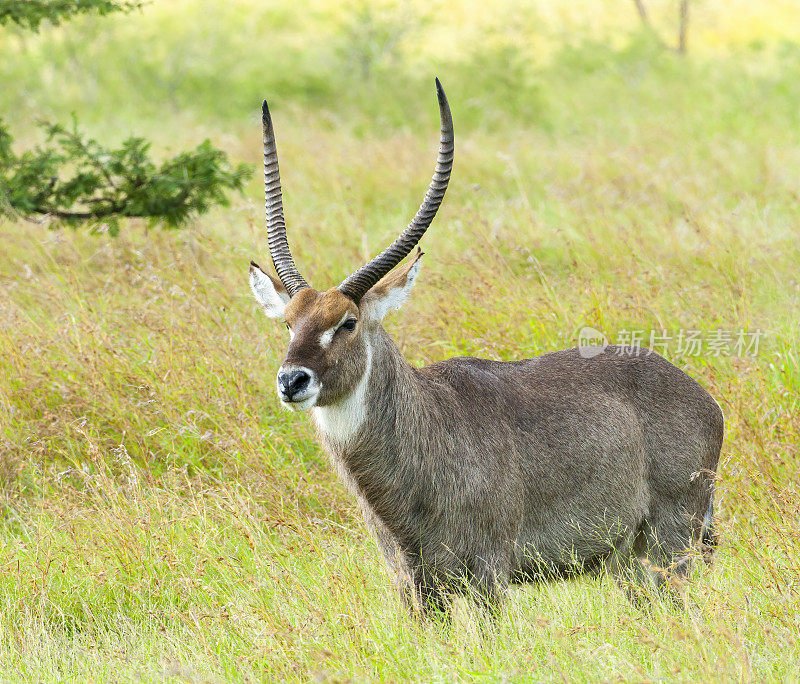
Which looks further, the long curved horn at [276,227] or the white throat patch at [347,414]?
the long curved horn at [276,227]

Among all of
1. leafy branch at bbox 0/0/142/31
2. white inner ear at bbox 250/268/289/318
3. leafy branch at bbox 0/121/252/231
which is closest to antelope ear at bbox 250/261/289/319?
white inner ear at bbox 250/268/289/318

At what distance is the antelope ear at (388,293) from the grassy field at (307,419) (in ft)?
3.42

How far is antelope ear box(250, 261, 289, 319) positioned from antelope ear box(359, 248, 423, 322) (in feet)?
1.24

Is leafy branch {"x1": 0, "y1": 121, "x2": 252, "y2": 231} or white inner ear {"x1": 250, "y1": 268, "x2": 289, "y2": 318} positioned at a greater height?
white inner ear {"x1": 250, "y1": 268, "x2": 289, "y2": 318}

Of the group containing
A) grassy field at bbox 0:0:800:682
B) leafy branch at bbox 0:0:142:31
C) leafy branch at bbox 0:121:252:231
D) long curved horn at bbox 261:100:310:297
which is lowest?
grassy field at bbox 0:0:800:682

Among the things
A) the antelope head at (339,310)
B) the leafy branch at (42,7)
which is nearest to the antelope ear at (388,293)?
the antelope head at (339,310)

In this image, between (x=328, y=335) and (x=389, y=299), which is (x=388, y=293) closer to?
(x=389, y=299)

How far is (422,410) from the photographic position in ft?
12.2

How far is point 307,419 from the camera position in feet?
16.6

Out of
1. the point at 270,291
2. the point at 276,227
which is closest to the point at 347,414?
the point at 270,291

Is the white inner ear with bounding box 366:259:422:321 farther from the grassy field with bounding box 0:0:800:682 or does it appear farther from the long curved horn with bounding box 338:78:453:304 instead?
the grassy field with bounding box 0:0:800:682

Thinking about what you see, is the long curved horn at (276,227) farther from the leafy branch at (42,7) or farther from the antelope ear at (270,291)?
the leafy branch at (42,7)

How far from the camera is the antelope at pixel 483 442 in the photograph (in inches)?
140

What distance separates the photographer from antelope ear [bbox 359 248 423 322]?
11.9ft
